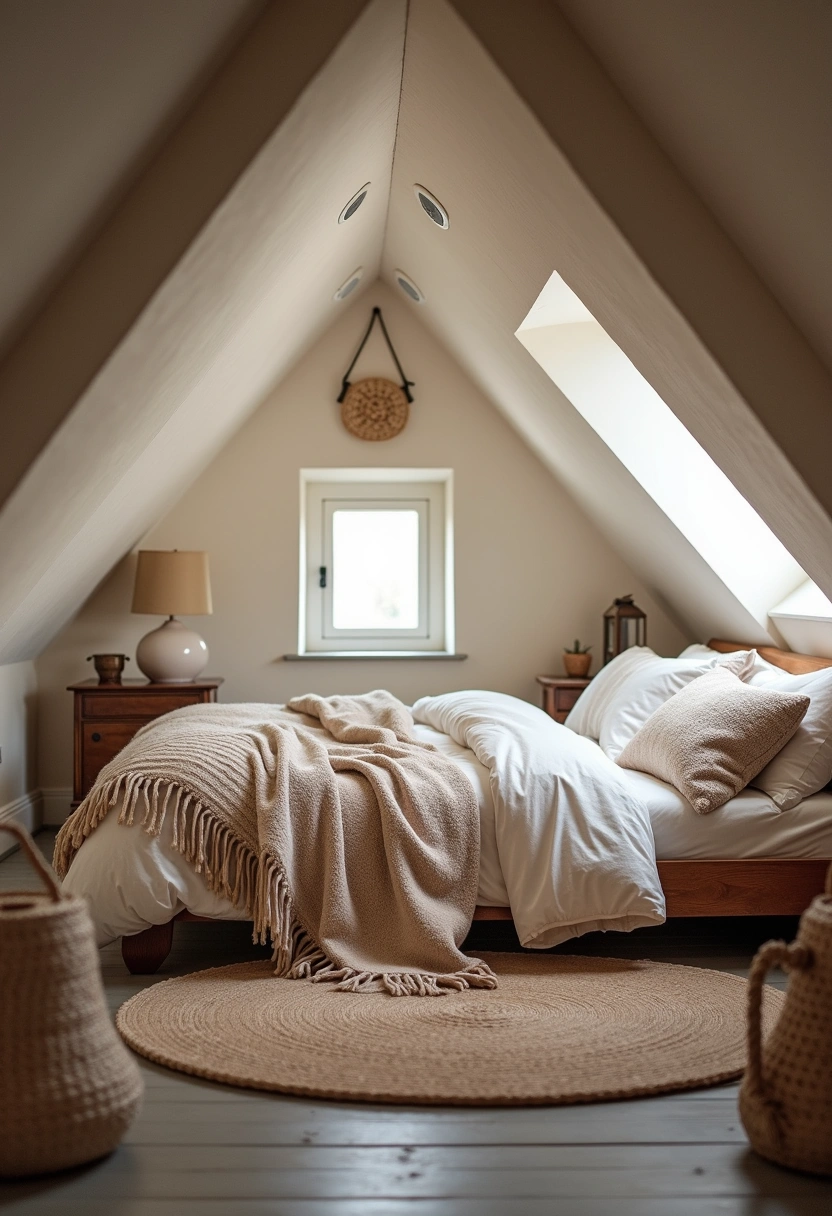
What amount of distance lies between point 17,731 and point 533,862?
9.12 ft

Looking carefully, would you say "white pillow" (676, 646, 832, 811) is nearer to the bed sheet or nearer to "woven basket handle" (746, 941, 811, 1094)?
the bed sheet

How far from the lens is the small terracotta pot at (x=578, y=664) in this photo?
5.10m

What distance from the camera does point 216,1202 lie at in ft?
5.68

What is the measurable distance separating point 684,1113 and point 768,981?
0.80 m

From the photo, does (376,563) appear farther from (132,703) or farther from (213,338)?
(213,338)

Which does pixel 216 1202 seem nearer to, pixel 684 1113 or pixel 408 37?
pixel 684 1113

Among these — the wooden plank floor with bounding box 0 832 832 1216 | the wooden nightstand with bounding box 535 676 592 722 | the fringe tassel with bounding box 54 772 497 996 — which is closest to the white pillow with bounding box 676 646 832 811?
the fringe tassel with bounding box 54 772 497 996

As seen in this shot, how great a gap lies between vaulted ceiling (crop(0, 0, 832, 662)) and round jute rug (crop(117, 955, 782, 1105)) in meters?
1.23

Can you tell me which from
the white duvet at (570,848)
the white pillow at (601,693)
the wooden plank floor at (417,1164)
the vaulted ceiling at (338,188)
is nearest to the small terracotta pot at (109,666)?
the vaulted ceiling at (338,188)

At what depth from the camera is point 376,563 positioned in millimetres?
5590

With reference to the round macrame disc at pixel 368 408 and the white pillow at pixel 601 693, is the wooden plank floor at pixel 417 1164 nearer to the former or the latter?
the white pillow at pixel 601 693

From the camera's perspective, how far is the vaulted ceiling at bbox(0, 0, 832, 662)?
2227 millimetres

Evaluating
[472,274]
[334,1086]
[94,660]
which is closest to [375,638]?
[94,660]

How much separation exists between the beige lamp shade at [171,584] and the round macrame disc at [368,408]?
0.99 metres
